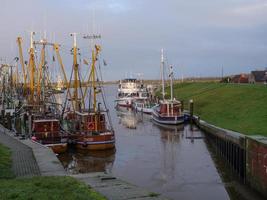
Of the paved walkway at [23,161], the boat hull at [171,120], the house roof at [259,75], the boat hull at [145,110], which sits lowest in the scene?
the boat hull at [145,110]

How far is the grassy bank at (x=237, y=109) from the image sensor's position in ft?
151

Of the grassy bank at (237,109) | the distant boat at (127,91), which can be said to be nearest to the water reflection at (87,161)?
the grassy bank at (237,109)

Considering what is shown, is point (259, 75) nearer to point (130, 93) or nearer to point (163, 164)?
point (130, 93)

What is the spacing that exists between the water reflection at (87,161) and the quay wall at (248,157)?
32.8 ft

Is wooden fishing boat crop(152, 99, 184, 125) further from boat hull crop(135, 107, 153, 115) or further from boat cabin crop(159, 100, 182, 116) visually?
boat hull crop(135, 107, 153, 115)

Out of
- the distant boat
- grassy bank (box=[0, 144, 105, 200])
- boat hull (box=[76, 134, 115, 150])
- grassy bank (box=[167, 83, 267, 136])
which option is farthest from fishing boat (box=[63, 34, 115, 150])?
the distant boat

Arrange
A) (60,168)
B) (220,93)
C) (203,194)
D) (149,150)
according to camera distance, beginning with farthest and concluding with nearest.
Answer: (220,93)
(149,150)
(203,194)
(60,168)

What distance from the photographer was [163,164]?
3925 cm

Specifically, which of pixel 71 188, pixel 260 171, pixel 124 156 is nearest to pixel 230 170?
pixel 260 171

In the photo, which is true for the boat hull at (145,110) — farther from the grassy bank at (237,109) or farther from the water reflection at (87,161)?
the water reflection at (87,161)

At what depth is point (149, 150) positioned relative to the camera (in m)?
47.9

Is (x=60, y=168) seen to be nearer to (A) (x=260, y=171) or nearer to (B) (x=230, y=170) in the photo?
(A) (x=260, y=171)

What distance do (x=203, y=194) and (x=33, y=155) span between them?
1104 centimetres

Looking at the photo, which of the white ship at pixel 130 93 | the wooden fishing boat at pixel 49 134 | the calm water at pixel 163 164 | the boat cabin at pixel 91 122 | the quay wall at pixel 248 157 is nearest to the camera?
the quay wall at pixel 248 157
